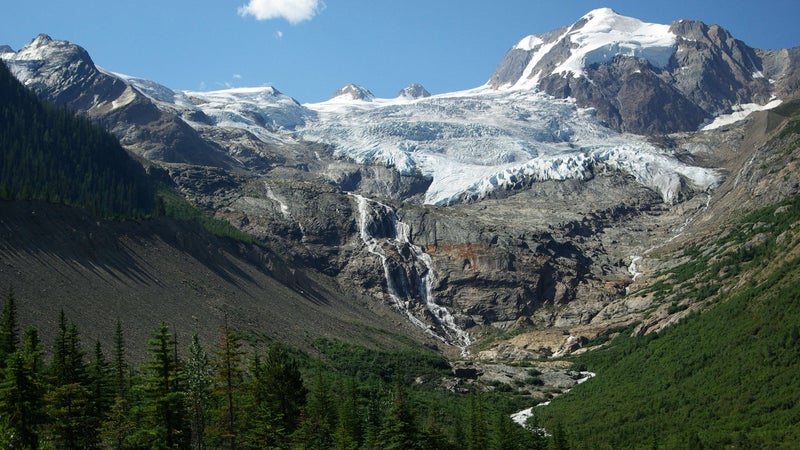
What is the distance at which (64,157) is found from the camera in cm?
17062

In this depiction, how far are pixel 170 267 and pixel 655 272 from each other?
105 meters

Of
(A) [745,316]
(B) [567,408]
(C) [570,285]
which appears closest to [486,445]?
(B) [567,408]

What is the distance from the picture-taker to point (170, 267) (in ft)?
421

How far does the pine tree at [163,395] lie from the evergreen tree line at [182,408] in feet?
0.18

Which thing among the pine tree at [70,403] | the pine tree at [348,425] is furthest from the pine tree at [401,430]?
the pine tree at [70,403]

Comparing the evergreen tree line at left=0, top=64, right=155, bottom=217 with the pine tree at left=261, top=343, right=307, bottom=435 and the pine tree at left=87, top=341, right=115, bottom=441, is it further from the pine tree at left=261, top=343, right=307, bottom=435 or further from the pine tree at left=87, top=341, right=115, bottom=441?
the pine tree at left=87, top=341, right=115, bottom=441

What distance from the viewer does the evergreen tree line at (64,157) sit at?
149000 mm

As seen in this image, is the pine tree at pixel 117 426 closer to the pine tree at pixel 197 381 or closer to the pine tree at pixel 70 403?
the pine tree at pixel 70 403

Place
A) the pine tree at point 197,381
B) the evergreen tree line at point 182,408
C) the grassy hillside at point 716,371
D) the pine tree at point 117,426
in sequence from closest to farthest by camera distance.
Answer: the evergreen tree line at point 182,408, the pine tree at point 117,426, the pine tree at point 197,381, the grassy hillside at point 716,371

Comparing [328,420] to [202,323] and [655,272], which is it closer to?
[202,323]

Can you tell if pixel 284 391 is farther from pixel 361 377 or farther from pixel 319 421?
pixel 361 377

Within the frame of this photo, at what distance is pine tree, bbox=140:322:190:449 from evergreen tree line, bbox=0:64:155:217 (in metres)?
98.5

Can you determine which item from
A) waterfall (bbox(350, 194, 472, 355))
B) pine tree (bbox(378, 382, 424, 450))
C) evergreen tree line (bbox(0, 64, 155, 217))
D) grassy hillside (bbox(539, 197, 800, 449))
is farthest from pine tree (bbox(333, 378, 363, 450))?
waterfall (bbox(350, 194, 472, 355))

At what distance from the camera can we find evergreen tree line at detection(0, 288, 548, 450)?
4300 centimetres
